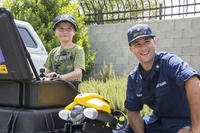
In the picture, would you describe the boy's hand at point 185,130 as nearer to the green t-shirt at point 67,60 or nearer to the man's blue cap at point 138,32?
the man's blue cap at point 138,32

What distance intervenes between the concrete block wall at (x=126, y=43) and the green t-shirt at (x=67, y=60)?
15.2 ft

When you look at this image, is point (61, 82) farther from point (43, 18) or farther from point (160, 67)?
point (43, 18)

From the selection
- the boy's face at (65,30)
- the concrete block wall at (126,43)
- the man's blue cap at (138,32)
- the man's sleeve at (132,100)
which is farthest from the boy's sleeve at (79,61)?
the concrete block wall at (126,43)

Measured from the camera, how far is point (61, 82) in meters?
2.44

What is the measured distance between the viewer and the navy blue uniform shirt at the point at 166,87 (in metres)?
2.56

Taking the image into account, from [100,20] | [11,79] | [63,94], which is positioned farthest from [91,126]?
[100,20]

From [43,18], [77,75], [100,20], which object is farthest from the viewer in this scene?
[100,20]

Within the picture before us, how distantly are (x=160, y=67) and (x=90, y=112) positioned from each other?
29.8 inches

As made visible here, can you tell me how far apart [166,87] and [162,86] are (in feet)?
0.10

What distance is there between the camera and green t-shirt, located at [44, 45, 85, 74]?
3.05 meters

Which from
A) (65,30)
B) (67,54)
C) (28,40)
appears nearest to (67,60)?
(67,54)

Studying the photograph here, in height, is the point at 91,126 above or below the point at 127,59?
above

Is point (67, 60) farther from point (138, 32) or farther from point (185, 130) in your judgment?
point (185, 130)

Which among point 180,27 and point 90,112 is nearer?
point 90,112
